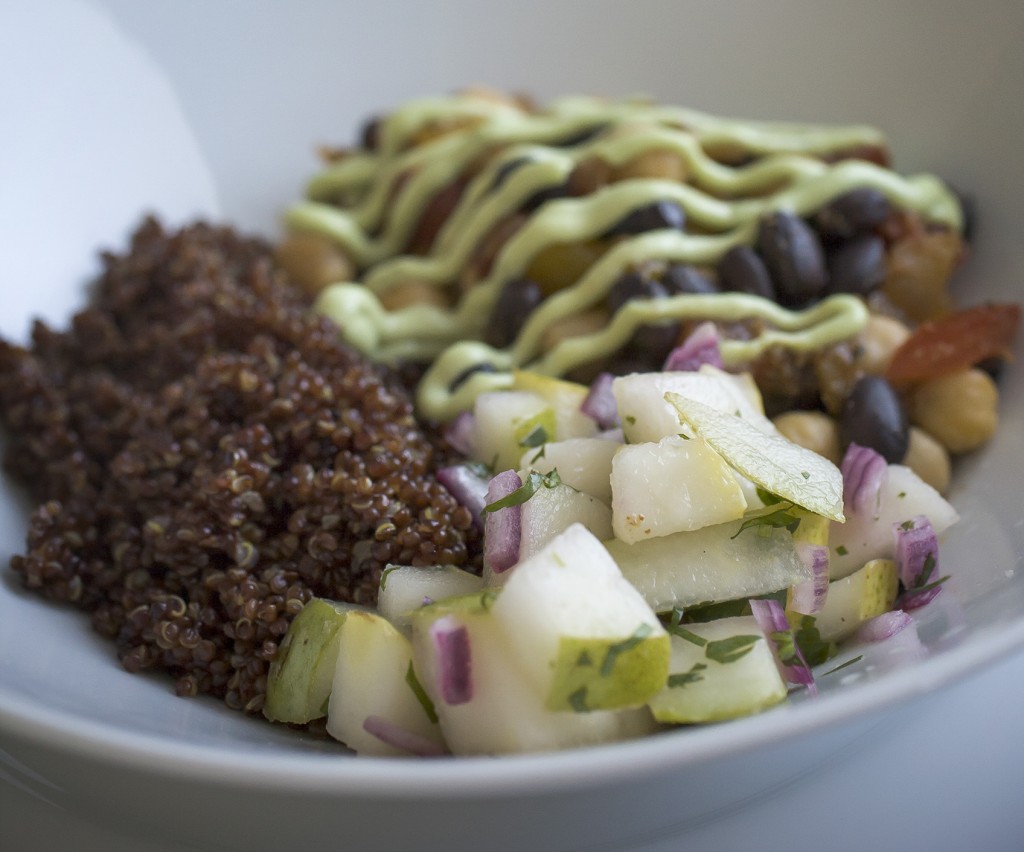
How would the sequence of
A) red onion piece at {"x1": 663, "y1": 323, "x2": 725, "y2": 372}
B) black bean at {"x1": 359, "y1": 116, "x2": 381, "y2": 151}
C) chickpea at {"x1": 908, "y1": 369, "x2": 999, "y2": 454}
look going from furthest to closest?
black bean at {"x1": 359, "y1": 116, "x2": 381, "y2": 151} < chickpea at {"x1": 908, "y1": 369, "x2": 999, "y2": 454} < red onion piece at {"x1": 663, "y1": 323, "x2": 725, "y2": 372}

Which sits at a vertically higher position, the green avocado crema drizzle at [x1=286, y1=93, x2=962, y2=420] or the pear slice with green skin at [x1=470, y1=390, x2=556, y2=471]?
the green avocado crema drizzle at [x1=286, y1=93, x2=962, y2=420]

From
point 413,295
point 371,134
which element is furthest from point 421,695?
point 371,134

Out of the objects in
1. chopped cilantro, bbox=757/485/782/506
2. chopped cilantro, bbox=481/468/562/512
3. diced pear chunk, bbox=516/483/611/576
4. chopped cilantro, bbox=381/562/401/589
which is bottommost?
chopped cilantro, bbox=381/562/401/589

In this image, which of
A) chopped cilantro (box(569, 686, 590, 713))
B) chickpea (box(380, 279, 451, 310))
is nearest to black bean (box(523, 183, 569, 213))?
chickpea (box(380, 279, 451, 310))

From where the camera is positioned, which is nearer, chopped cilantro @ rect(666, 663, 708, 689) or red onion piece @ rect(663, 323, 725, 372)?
chopped cilantro @ rect(666, 663, 708, 689)

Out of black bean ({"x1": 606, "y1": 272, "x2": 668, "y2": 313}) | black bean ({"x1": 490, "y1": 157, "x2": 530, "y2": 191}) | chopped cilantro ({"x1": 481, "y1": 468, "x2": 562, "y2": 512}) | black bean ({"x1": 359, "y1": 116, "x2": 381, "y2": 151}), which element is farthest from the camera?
black bean ({"x1": 359, "y1": 116, "x2": 381, "y2": 151})

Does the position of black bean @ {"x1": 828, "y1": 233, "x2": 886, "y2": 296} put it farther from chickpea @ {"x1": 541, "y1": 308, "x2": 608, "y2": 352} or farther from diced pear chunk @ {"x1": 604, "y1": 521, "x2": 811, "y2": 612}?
diced pear chunk @ {"x1": 604, "y1": 521, "x2": 811, "y2": 612}

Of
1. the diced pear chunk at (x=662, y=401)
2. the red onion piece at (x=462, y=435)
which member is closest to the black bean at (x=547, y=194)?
the red onion piece at (x=462, y=435)
